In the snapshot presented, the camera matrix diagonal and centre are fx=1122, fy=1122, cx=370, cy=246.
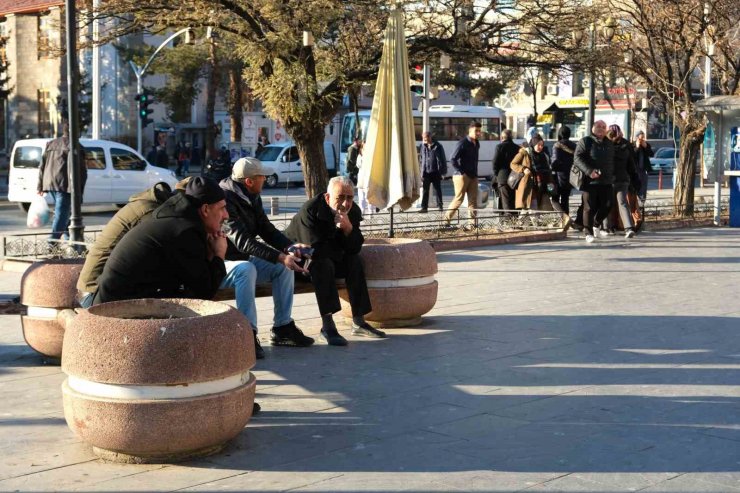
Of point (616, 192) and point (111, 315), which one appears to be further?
point (616, 192)

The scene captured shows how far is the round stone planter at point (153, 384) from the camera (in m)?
5.23

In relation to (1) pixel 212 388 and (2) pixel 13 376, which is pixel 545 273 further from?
(1) pixel 212 388

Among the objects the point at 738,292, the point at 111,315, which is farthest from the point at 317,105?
the point at 111,315

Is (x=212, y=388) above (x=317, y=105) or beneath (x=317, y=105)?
beneath

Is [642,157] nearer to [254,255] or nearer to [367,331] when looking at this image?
[367,331]

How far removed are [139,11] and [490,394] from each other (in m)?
9.86

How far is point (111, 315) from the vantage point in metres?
5.80

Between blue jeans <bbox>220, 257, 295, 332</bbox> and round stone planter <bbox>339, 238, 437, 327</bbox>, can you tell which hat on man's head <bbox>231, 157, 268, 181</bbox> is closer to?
blue jeans <bbox>220, 257, 295, 332</bbox>

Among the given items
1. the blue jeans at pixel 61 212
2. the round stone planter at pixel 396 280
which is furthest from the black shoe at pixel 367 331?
the blue jeans at pixel 61 212

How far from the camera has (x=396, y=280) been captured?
29.5 ft

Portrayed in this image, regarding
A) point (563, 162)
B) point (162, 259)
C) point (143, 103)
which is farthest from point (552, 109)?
point (162, 259)

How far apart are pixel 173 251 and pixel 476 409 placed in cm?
196

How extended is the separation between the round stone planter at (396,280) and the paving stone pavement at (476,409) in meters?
0.23

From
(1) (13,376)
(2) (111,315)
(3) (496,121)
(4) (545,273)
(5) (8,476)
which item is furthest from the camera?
(3) (496,121)
